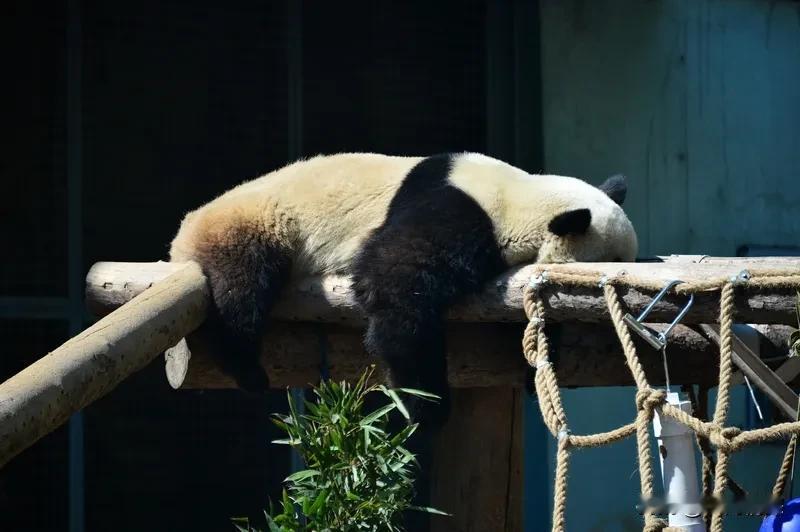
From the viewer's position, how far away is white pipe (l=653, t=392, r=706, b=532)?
244 cm

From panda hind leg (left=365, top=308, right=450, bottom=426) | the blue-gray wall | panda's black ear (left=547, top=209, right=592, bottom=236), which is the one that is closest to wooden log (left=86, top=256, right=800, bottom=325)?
panda hind leg (left=365, top=308, right=450, bottom=426)

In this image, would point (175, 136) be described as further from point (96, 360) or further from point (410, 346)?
point (96, 360)

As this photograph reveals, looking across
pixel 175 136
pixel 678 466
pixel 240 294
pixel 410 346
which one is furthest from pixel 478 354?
pixel 175 136

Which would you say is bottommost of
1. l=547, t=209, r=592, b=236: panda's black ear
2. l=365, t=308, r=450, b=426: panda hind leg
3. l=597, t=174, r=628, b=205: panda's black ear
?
l=365, t=308, r=450, b=426: panda hind leg

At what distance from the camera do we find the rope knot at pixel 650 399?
237cm

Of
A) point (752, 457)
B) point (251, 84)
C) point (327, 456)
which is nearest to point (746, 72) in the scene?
point (752, 457)

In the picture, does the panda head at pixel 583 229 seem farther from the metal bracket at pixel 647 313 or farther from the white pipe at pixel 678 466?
the white pipe at pixel 678 466

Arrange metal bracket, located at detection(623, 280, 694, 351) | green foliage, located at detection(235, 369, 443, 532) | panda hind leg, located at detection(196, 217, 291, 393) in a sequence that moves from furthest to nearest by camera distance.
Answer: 1. panda hind leg, located at detection(196, 217, 291, 393)
2. green foliage, located at detection(235, 369, 443, 532)
3. metal bracket, located at detection(623, 280, 694, 351)

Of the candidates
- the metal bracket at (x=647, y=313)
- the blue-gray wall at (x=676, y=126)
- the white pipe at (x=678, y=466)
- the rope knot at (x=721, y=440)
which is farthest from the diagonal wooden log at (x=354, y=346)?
the blue-gray wall at (x=676, y=126)

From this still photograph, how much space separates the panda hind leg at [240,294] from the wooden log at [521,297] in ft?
0.38

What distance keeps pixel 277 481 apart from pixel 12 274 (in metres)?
1.83

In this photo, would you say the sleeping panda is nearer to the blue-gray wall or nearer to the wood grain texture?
the wood grain texture

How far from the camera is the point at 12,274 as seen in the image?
592 centimetres

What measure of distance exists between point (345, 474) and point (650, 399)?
0.94 meters
